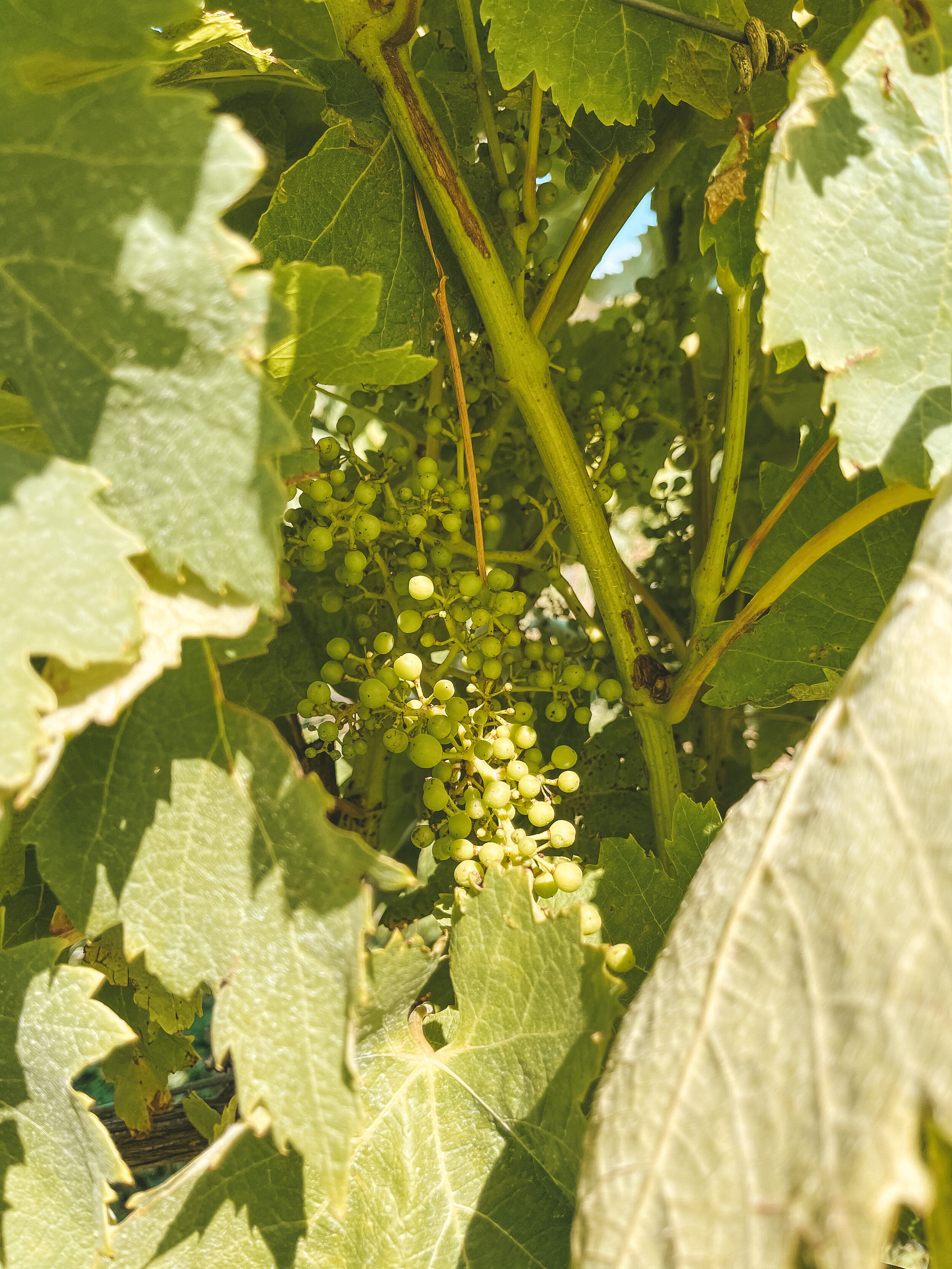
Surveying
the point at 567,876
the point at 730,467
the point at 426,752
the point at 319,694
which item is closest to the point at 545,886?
the point at 567,876

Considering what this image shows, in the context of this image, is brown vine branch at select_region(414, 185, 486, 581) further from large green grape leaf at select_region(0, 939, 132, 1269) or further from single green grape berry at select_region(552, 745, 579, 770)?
large green grape leaf at select_region(0, 939, 132, 1269)

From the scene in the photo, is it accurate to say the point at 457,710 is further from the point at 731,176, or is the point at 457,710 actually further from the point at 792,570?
the point at 731,176

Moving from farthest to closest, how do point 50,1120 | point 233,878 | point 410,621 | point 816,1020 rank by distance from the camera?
1. point 410,621
2. point 50,1120
3. point 233,878
4. point 816,1020

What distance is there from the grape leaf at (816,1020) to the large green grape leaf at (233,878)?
0.16m

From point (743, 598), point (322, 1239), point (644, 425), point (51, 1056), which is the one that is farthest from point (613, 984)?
point (644, 425)

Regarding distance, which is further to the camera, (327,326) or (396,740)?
(396,740)

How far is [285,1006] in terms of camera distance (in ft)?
1.82

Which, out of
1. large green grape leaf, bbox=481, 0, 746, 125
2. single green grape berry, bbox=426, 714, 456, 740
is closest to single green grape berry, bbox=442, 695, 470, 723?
single green grape berry, bbox=426, 714, 456, 740

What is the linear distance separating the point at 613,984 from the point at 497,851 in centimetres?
14

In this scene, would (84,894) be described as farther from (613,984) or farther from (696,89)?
(696,89)

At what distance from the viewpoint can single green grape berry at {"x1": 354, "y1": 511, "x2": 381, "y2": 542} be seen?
29.6 inches

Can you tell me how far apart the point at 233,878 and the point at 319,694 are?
0.83 ft

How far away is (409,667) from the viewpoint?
734mm

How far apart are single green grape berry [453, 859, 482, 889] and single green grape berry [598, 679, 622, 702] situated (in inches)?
8.4
